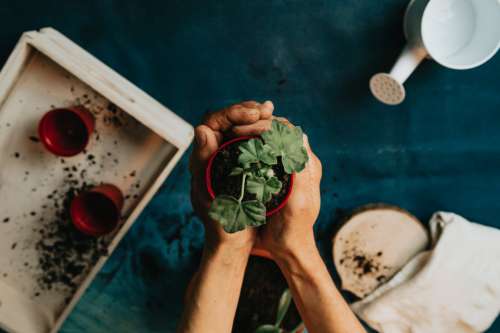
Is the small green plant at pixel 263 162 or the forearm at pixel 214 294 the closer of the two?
the small green plant at pixel 263 162

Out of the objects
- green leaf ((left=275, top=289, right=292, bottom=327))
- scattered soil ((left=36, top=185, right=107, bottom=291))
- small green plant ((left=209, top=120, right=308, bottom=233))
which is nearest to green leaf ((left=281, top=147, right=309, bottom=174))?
small green plant ((left=209, top=120, right=308, bottom=233))

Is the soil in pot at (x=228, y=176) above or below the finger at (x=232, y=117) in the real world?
below

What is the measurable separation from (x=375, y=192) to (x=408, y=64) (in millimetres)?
359

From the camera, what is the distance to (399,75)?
117 centimetres

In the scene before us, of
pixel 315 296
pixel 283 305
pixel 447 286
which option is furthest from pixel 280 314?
pixel 447 286

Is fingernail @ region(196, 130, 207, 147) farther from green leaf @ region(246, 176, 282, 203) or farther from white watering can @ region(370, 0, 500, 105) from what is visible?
white watering can @ region(370, 0, 500, 105)

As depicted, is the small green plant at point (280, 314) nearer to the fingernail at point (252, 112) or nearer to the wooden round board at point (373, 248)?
the wooden round board at point (373, 248)

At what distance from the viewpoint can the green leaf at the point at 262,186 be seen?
0.68 metres

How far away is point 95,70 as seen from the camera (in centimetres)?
Answer: 112

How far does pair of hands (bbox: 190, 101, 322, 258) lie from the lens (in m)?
0.86

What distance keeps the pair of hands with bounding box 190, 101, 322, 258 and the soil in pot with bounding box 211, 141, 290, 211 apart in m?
0.08

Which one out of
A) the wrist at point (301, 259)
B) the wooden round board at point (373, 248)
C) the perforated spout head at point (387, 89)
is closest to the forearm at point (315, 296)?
the wrist at point (301, 259)

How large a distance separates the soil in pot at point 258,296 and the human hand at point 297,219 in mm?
199

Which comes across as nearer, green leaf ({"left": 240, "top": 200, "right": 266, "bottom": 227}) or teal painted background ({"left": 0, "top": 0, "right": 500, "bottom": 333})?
green leaf ({"left": 240, "top": 200, "right": 266, "bottom": 227})
